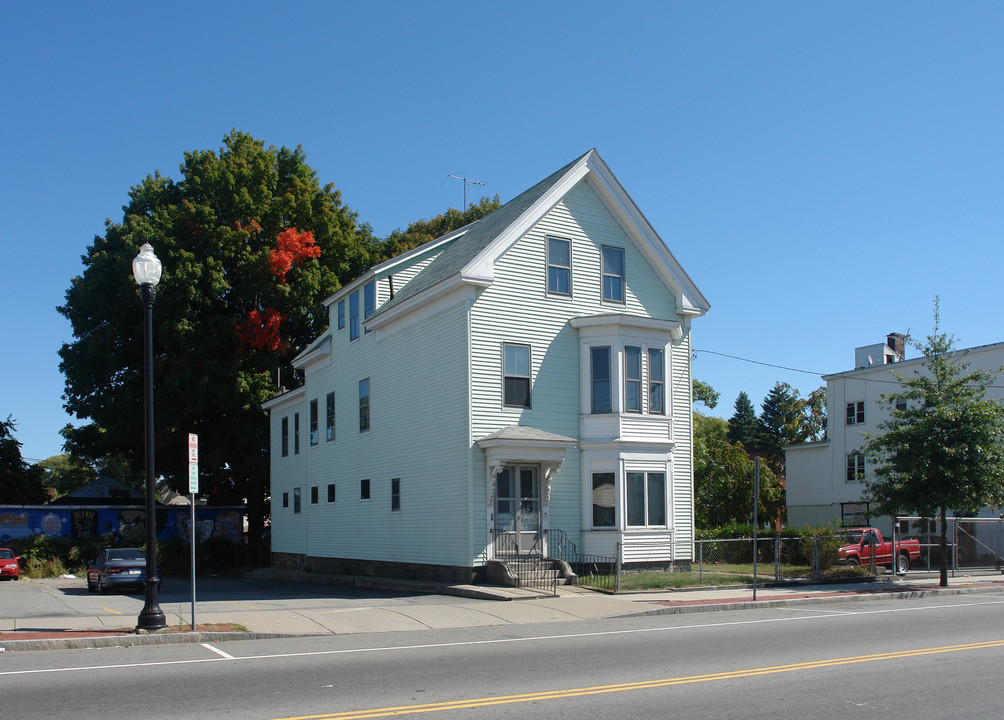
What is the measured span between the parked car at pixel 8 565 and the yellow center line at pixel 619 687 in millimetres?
32486

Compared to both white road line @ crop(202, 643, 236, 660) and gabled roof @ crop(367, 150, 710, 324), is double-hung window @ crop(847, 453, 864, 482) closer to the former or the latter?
gabled roof @ crop(367, 150, 710, 324)

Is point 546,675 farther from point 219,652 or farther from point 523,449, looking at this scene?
point 523,449

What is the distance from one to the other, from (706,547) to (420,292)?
15025 mm

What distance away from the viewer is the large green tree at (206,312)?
4119 cm

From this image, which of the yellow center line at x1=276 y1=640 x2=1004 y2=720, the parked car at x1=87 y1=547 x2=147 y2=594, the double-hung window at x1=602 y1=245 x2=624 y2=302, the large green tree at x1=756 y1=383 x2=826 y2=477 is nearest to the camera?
the yellow center line at x1=276 y1=640 x2=1004 y2=720

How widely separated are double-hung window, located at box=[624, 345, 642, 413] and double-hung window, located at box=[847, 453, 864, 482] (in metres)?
22.0

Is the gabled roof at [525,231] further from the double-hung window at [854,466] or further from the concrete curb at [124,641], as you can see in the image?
the double-hung window at [854,466]

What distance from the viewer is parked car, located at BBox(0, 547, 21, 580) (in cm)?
3494

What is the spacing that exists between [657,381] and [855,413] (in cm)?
2228

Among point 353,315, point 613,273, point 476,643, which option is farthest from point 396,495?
point 476,643

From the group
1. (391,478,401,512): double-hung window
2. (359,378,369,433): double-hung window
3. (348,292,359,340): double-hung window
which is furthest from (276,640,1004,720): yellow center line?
(348,292,359,340): double-hung window

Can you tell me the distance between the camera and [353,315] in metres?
31.1

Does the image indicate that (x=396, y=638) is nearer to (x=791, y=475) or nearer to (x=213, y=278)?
(x=213, y=278)

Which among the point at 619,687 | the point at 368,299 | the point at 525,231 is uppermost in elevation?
the point at 525,231
